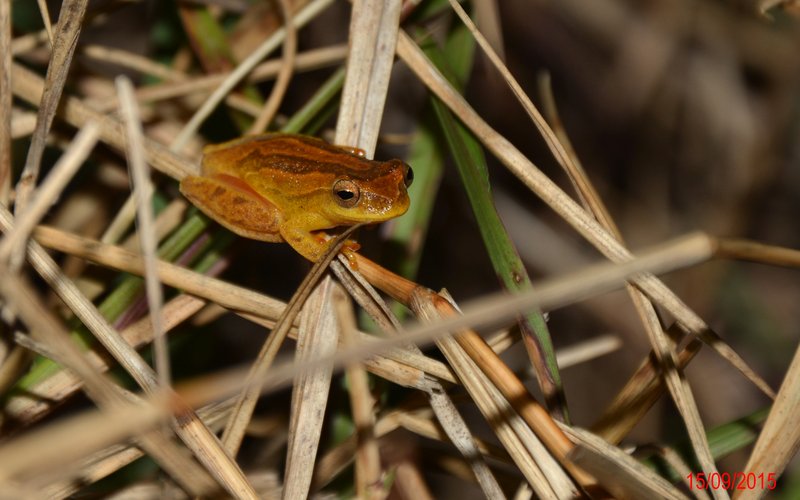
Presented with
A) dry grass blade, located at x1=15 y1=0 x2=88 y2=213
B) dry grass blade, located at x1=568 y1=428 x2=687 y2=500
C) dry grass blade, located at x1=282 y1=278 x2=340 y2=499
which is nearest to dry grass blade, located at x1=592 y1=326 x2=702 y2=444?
dry grass blade, located at x1=568 y1=428 x2=687 y2=500

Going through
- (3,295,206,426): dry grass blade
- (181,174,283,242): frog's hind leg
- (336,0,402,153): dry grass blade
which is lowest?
(3,295,206,426): dry grass blade

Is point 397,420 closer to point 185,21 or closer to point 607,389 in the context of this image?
point 185,21

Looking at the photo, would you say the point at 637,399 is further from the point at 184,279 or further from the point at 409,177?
the point at 184,279

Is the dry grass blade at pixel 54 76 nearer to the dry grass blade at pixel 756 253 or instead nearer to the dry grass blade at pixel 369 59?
the dry grass blade at pixel 369 59

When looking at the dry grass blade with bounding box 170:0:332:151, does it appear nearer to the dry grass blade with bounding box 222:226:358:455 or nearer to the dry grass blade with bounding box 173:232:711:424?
the dry grass blade with bounding box 222:226:358:455

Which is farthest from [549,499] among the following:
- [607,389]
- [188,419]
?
[607,389]
